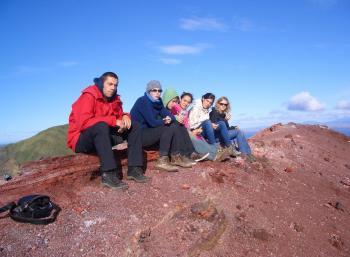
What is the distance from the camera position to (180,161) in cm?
838

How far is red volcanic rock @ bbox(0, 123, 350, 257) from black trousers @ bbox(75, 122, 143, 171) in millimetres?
479

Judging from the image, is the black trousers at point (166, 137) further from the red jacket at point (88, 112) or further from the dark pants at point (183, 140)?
the red jacket at point (88, 112)

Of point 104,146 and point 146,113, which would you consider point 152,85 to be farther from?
point 104,146

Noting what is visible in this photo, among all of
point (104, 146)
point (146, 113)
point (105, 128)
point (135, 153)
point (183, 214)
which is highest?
point (146, 113)

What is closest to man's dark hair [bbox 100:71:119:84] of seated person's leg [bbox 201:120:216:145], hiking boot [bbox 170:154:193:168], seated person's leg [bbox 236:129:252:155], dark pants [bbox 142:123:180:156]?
dark pants [bbox 142:123:180:156]

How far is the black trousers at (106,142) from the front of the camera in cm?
651

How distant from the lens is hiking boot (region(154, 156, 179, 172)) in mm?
7992

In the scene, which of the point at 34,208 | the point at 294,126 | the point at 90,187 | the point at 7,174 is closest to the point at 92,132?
the point at 90,187

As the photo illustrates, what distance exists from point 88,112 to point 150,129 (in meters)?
1.67

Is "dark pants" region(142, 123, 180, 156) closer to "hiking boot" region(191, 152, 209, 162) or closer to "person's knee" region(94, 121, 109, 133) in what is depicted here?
"hiking boot" region(191, 152, 209, 162)

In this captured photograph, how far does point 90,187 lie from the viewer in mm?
6789

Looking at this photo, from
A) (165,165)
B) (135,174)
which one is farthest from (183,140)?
(135,174)

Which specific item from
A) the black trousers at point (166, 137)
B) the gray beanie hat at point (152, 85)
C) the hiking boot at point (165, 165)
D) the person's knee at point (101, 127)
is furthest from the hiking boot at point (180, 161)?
the person's knee at point (101, 127)

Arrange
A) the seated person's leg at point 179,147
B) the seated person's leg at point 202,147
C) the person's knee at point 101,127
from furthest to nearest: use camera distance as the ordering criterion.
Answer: the seated person's leg at point 202,147 < the seated person's leg at point 179,147 < the person's knee at point 101,127
